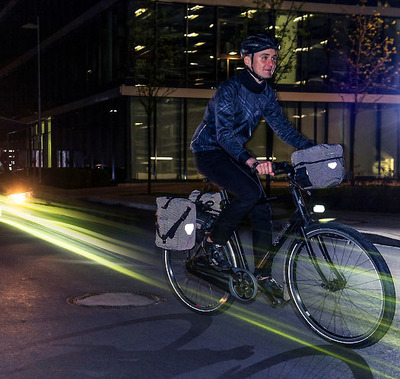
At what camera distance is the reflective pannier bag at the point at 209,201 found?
641cm

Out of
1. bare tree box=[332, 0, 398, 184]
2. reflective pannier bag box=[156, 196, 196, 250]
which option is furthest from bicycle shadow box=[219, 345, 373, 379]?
bare tree box=[332, 0, 398, 184]

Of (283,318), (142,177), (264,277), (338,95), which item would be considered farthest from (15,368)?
(338,95)

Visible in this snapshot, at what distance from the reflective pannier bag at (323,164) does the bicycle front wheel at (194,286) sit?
120cm

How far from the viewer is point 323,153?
526 cm

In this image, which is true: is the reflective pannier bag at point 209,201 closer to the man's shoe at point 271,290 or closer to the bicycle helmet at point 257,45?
the man's shoe at point 271,290

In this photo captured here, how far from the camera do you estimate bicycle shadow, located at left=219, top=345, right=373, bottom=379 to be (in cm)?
480

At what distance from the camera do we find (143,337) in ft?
19.0

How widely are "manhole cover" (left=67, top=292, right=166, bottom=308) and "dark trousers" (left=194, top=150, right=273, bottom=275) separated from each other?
1355mm

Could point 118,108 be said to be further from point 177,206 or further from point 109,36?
point 177,206

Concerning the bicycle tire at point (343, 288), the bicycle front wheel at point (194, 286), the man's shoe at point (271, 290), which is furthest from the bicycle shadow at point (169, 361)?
the bicycle front wheel at point (194, 286)

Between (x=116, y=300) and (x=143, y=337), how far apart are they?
1.47 meters

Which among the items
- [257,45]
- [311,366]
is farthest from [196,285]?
[257,45]

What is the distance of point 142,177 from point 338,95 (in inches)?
437

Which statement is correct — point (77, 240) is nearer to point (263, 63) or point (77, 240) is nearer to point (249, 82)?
point (249, 82)
